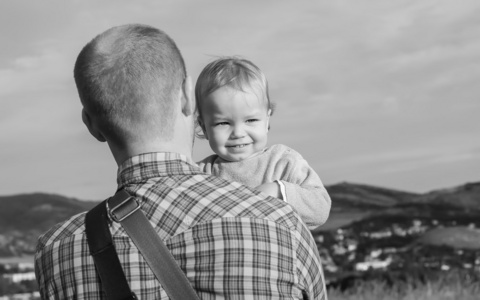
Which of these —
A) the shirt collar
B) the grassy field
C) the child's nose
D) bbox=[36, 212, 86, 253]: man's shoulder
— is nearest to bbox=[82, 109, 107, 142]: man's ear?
the shirt collar

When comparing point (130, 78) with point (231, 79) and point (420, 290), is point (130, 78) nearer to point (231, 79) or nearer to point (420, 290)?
point (231, 79)

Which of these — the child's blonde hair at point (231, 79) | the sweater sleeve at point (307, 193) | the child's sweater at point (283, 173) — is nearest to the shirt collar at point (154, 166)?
the sweater sleeve at point (307, 193)

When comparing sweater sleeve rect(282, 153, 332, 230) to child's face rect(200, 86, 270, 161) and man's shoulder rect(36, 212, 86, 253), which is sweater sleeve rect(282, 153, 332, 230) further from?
man's shoulder rect(36, 212, 86, 253)

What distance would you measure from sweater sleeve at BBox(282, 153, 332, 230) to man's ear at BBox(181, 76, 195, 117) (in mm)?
978

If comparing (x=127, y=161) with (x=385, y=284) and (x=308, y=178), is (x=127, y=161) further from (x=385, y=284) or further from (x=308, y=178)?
(x=385, y=284)

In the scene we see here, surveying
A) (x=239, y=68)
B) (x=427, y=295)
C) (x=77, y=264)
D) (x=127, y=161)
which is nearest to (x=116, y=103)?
(x=127, y=161)

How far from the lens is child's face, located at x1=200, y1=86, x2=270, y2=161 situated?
4.34m

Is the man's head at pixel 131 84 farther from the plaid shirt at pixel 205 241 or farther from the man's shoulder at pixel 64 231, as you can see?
the man's shoulder at pixel 64 231

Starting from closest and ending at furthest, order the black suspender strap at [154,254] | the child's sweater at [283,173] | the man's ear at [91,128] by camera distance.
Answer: the black suspender strap at [154,254] < the man's ear at [91,128] < the child's sweater at [283,173]

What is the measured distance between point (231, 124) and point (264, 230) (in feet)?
A: 4.18

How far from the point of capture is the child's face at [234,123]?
171 inches

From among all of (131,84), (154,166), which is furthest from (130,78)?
(154,166)

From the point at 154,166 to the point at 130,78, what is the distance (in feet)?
1.00

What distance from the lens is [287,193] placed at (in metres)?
4.06
